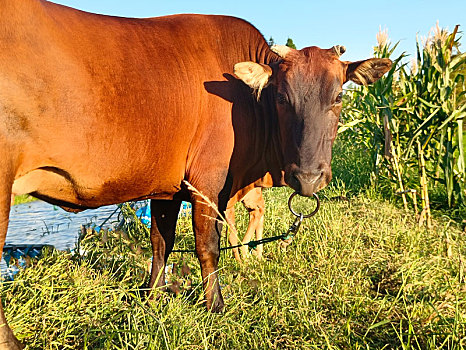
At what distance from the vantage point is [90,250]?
3.97 meters

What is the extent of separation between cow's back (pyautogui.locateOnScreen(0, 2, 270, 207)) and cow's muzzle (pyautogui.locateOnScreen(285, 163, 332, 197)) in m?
0.49

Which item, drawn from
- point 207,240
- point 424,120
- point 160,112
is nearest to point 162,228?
point 207,240

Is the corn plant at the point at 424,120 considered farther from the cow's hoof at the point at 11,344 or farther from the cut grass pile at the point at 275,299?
the cow's hoof at the point at 11,344

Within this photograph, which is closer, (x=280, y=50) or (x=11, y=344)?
(x=11, y=344)

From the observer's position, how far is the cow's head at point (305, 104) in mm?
2889

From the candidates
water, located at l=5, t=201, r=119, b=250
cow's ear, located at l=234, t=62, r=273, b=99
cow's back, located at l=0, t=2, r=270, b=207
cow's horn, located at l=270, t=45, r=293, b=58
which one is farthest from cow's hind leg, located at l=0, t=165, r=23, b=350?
water, located at l=5, t=201, r=119, b=250

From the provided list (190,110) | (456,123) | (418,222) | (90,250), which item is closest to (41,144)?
(190,110)

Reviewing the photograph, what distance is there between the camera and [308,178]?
2871mm

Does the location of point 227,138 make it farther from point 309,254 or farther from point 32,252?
point 32,252

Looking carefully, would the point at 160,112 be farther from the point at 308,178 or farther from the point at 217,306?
the point at 217,306

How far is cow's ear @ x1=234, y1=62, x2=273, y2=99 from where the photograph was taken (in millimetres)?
2969

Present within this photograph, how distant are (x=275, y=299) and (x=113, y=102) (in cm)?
162

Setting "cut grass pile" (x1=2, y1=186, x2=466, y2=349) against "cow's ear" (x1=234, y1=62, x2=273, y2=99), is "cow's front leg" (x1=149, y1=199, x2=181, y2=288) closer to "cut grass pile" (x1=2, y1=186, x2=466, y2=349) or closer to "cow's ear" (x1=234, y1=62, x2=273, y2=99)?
"cut grass pile" (x1=2, y1=186, x2=466, y2=349)

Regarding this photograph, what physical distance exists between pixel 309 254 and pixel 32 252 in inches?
95.8
